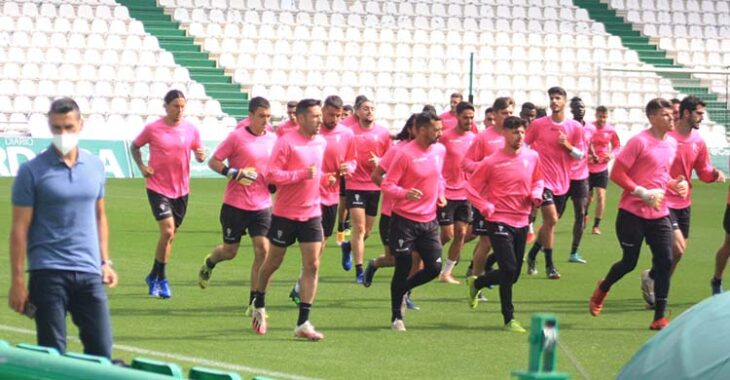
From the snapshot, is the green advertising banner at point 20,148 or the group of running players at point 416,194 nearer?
the group of running players at point 416,194

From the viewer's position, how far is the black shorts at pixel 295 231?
498 inches

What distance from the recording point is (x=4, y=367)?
19.6ft

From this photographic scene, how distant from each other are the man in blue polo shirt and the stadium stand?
26253mm

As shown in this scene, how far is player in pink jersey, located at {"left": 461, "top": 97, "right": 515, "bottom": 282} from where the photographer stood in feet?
50.6

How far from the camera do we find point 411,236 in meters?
13.3

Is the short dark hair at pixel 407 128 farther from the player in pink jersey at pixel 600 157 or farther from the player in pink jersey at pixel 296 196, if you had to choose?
the player in pink jersey at pixel 600 157

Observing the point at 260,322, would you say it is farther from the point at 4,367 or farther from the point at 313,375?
the point at 4,367

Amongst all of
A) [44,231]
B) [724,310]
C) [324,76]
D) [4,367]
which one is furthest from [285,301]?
[324,76]

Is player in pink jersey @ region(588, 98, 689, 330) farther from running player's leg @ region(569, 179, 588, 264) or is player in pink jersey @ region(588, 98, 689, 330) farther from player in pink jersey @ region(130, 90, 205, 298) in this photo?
running player's leg @ region(569, 179, 588, 264)

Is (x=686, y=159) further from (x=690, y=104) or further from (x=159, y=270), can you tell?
(x=159, y=270)

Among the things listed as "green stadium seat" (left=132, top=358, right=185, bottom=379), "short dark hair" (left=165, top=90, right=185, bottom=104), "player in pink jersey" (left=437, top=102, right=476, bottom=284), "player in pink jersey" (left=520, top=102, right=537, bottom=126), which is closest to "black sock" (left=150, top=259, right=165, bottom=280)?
"short dark hair" (left=165, top=90, right=185, bottom=104)

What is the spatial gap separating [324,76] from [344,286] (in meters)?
23.0

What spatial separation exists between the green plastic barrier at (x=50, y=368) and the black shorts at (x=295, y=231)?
658 cm

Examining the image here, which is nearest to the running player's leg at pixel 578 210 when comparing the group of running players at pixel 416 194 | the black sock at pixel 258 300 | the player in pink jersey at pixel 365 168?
the group of running players at pixel 416 194
